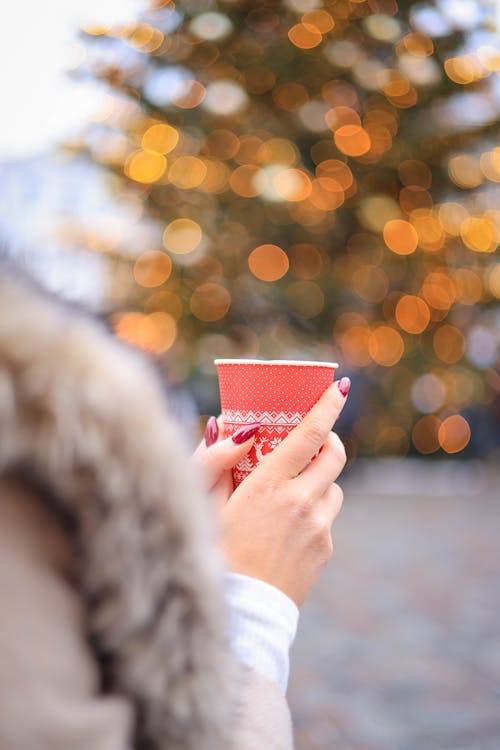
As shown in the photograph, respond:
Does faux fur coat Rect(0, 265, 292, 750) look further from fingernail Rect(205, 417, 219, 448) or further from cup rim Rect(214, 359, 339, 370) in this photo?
fingernail Rect(205, 417, 219, 448)

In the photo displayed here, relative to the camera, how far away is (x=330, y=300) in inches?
299

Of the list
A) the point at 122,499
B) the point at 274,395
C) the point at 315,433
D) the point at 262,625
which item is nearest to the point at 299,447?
the point at 315,433

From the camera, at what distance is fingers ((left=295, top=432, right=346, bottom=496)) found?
1.03 m

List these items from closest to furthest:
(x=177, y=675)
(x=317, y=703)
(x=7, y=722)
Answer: (x=7, y=722), (x=177, y=675), (x=317, y=703)

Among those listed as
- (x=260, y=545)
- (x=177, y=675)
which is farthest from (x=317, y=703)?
(x=177, y=675)

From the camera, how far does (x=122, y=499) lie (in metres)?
0.61

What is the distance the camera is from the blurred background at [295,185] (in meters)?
6.86

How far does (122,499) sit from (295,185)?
7024 millimetres

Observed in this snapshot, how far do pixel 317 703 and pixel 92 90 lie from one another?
5413 mm

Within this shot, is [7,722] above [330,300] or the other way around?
above

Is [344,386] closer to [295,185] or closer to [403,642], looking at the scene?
[403,642]

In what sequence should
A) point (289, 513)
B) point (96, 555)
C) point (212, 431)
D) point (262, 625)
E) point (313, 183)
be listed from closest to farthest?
point (96, 555) < point (262, 625) < point (289, 513) < point (212, 431) < point (313, 183)

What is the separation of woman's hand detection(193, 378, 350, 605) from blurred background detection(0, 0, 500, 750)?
5.18 m

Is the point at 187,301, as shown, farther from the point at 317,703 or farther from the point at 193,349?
the point at 317,703
